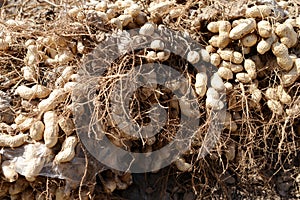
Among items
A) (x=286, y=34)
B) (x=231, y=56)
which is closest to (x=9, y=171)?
(x=231, y=56)

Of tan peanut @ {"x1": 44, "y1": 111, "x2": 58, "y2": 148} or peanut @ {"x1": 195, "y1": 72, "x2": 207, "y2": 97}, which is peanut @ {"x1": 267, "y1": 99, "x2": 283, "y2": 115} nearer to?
peanut @ {"x1": 195, "y1": 72, "x2": 207, "y2": 97}

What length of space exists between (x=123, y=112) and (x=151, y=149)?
0.20 metres

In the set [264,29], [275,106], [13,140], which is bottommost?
[275,106]

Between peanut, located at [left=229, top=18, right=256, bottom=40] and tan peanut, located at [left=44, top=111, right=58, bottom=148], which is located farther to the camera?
peanut, located at [left=229, top=18, right=256, bottom=40]

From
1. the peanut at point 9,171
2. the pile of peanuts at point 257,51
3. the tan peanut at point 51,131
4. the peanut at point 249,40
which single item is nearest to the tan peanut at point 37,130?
the tan peanut at point 51,131

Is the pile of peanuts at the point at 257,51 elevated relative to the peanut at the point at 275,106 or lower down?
elevated

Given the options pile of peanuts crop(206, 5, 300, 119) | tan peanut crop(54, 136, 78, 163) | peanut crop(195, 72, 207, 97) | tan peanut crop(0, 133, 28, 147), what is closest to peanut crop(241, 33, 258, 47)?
pile of peanuts crop(206, 5, 300, 119)

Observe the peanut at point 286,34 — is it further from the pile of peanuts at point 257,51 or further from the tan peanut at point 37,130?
the tan peanut at point 37,130

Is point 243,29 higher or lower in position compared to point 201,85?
higher

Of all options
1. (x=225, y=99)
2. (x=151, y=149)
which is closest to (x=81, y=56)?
(x=151, y=149)

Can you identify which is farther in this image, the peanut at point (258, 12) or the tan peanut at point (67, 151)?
the peanut at point (258, 12)

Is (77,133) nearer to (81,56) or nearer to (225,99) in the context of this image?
(81,56)

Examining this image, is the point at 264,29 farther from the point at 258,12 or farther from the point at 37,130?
the point at 37,130

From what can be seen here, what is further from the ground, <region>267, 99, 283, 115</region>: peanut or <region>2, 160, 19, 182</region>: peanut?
<region>2, 160, 19, 182</region>: peanut
